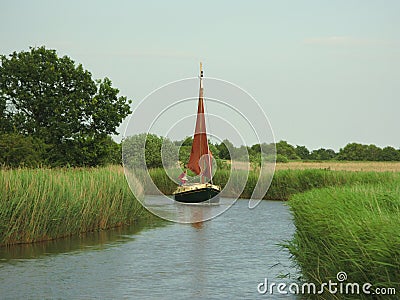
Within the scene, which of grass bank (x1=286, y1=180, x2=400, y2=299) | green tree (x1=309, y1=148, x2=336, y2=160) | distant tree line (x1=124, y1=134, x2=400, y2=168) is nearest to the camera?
grass bank (x1=286, y1=180, x2=400, y2=299)

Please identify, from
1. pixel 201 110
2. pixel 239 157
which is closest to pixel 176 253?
pixel 201 110

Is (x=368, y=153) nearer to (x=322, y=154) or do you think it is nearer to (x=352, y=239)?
(x=322, y=154)

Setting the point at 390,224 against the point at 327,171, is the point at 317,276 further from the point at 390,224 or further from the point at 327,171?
the point at 327,171

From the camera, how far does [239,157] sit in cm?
4194

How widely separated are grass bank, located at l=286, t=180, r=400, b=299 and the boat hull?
1966cm

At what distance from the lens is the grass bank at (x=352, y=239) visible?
707 cm

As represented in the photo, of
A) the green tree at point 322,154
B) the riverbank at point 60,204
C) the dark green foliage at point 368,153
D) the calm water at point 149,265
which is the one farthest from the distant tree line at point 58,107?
the green tree at point 322,154

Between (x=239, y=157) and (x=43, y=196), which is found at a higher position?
(x=239, y=157)

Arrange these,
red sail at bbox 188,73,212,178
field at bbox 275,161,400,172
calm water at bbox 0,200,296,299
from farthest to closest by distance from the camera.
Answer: field at bbox 275,161,400,172
red sail at bbox 188,73,212,178
calm water at bbox 0,200,296,299

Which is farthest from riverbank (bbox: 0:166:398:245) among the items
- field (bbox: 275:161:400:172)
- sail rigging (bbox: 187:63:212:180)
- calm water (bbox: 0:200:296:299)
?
field (bbox: 275:161:400:172)

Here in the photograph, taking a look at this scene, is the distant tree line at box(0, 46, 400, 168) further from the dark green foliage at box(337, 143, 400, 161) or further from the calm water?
the dark green foliage at box(337, 143, 400, 161)

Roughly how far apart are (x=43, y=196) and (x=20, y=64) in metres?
17.2

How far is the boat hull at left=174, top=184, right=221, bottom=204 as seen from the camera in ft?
102

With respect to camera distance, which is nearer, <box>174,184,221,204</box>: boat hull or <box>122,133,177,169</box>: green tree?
<box>174,184,221,204</box>: boat hull
